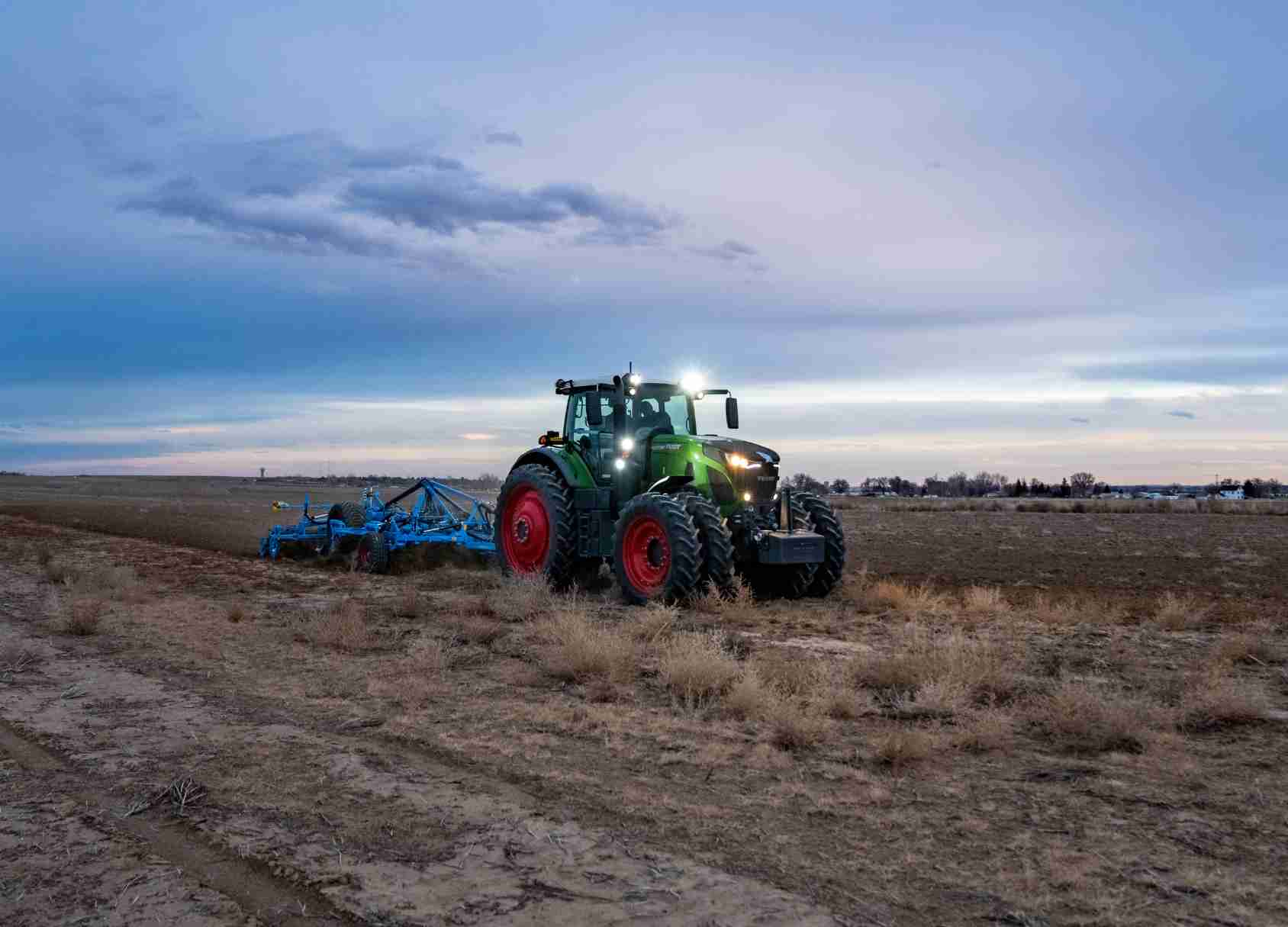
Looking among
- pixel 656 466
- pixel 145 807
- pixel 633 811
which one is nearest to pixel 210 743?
pixel 145 807

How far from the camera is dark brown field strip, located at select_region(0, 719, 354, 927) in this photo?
417 cm

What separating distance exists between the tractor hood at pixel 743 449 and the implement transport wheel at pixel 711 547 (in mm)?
1167

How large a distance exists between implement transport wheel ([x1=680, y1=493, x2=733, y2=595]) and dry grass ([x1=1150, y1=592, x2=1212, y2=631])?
5.12 m

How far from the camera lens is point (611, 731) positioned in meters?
7.10

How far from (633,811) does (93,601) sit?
10.3 m

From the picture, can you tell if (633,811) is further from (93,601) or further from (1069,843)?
(93,601)

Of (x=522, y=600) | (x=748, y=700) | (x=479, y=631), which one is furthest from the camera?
(x=522, y=600)

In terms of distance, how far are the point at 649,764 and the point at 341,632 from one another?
5634 mm

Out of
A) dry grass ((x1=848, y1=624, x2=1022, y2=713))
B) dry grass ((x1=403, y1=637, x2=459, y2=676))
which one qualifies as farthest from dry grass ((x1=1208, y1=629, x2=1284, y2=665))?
dry grass ((x1=403, y1=637, x2=459, y2=676))

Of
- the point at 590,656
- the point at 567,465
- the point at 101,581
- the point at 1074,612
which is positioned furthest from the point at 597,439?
the point at 101,581

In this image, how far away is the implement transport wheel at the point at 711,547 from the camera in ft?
41.7

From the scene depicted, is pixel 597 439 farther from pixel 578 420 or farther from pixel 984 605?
pixel 984 605

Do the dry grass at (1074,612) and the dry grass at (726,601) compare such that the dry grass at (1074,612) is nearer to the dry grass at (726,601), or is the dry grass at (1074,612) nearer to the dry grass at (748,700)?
the dry grass at (726,601)

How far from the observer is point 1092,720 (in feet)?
22.3
